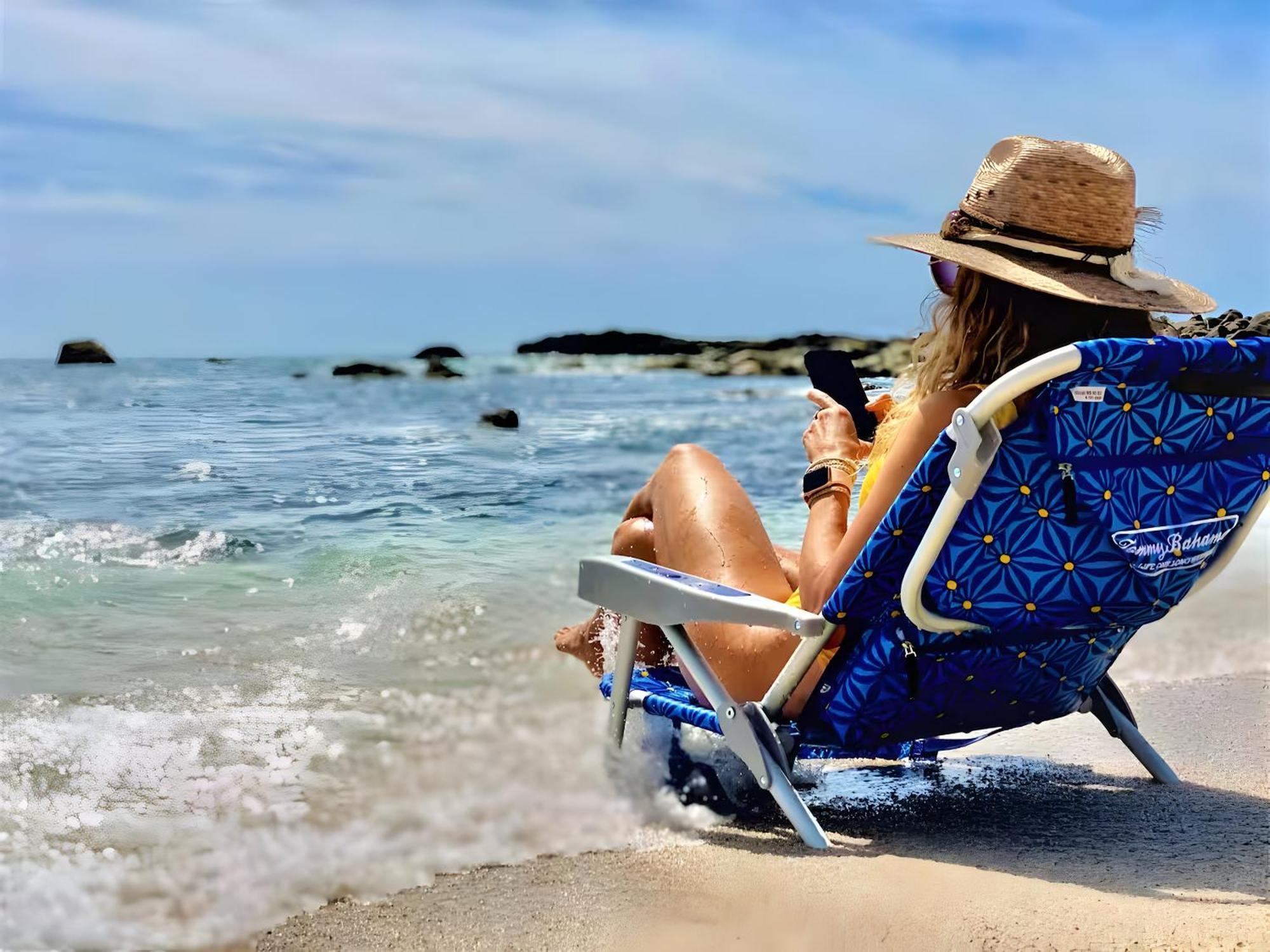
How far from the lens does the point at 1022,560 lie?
294 cm

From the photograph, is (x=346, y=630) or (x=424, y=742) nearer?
(x=424, y=742)

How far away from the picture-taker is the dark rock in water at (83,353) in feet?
88.0

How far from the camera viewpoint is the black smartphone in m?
3.41

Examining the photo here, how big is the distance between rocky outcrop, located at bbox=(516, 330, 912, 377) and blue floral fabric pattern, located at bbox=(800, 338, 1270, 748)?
2362 cm

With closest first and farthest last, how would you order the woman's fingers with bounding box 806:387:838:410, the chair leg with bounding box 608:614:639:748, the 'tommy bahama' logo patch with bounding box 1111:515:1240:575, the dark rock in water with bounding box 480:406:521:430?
the 'tommy bahama' logo patch with bounding box 1111:515:1240:575, the woman's fingers with bounding box 806:387:838:410, the chair leg with bounding box 608:614:639:748, the dark rock in water with bounding box 480:406:521:430

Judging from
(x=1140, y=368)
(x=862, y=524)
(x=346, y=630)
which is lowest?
(x=346, y=630)

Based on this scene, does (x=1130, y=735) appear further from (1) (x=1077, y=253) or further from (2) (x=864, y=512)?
(1) (x=1077, y=253)

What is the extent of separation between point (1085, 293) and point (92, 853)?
9.69 feet

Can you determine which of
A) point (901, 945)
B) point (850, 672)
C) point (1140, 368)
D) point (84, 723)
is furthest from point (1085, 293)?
point (84, 723)

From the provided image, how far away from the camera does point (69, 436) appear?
15.2 metres

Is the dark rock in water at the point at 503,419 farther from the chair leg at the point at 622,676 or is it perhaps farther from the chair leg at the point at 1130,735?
the chair leg at the point at 1130,735

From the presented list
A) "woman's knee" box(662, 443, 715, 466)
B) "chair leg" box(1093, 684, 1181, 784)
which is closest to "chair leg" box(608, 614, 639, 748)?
"woman's knee" box(662, 443, 715, 466)

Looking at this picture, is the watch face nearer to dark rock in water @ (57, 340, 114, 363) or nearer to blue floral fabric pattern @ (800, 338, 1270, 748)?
blue floral fabric pattern @ (800, 338, 1270, 748)

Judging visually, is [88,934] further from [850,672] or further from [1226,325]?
[1226,325]
